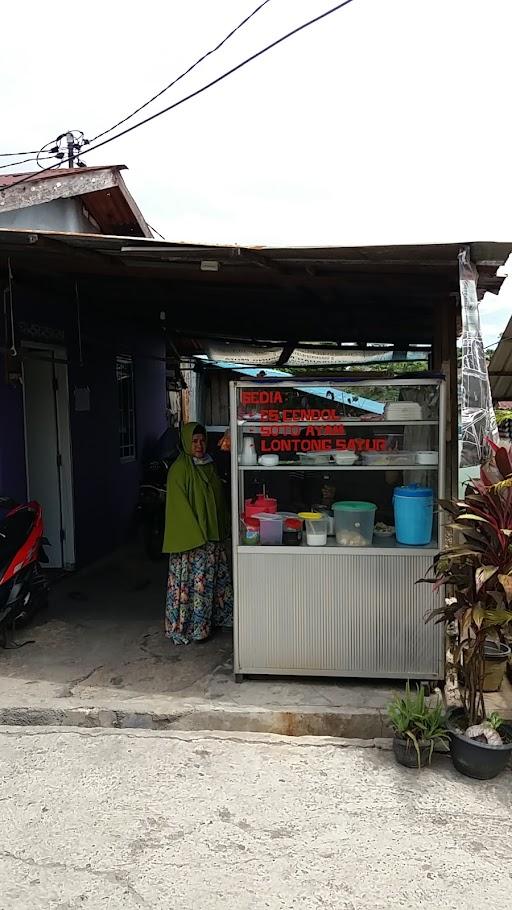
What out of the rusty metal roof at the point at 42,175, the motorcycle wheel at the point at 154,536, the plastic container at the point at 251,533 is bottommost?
the motorcycle wheel at the point at 154,536

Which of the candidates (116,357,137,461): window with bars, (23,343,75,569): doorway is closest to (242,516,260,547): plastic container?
(23,343,75,569): doorway

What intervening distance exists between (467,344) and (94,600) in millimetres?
4075

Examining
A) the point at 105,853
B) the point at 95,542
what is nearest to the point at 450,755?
the point at 105,853

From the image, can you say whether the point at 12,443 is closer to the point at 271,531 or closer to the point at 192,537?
the point at 192,537

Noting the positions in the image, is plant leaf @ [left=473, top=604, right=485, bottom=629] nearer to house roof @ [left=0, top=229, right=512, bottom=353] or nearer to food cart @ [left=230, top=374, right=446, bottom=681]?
food cart @ [left=230, top=374, right=446, bottom=681]

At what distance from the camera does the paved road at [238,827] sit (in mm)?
2480

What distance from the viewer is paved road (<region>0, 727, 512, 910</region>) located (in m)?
2.48

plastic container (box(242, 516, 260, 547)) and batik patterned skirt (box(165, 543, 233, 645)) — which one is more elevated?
plastic container (box(242, 516, 260, 547))

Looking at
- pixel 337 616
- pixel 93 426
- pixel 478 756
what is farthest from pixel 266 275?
pixel 93 426

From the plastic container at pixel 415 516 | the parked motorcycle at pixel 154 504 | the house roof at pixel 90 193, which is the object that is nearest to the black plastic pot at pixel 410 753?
the plastic container at pixel 415 516

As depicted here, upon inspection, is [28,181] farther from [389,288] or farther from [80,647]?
[80,647]

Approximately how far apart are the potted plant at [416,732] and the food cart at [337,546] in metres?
0.62

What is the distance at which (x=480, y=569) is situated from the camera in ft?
10.6

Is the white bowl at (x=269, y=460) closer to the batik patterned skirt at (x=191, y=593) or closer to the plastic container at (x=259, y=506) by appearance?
the plastic container at (x=259, y=506)
